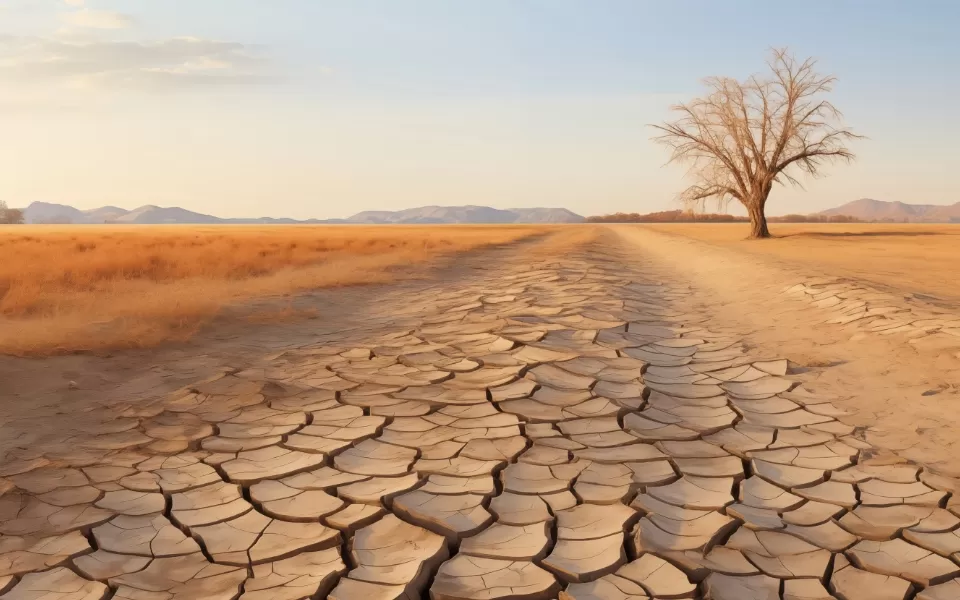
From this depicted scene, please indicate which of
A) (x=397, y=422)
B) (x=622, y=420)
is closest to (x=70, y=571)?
(x=397, y=422)

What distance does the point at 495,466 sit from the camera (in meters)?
2.71

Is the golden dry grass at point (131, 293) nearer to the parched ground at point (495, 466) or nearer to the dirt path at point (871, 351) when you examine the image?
the parched ground at point (495, 466)

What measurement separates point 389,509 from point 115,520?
2.97 ft

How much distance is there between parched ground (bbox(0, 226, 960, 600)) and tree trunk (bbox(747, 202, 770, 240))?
20.2 metres

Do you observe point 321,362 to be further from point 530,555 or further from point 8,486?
point 530,555

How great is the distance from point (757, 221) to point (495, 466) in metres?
24.7

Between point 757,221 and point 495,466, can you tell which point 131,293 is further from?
point 757,221

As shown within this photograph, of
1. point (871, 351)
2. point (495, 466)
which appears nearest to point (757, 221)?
point (871, 351)

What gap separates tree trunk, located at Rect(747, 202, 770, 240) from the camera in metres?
24.2

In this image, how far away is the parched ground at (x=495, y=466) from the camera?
1922 millimetres

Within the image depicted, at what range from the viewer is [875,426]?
319cm

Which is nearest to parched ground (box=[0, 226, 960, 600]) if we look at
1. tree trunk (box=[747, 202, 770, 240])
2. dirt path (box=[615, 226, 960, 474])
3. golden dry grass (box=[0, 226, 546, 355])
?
dirt path (box=[615, 226, 960, 474])

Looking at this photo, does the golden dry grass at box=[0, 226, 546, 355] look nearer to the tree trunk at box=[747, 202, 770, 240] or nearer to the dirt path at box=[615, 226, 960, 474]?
the dirt path at box=[615, 226, 960, 474]

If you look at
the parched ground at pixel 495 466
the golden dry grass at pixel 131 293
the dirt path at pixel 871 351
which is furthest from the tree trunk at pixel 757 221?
the parched ground at pixel 495 466
